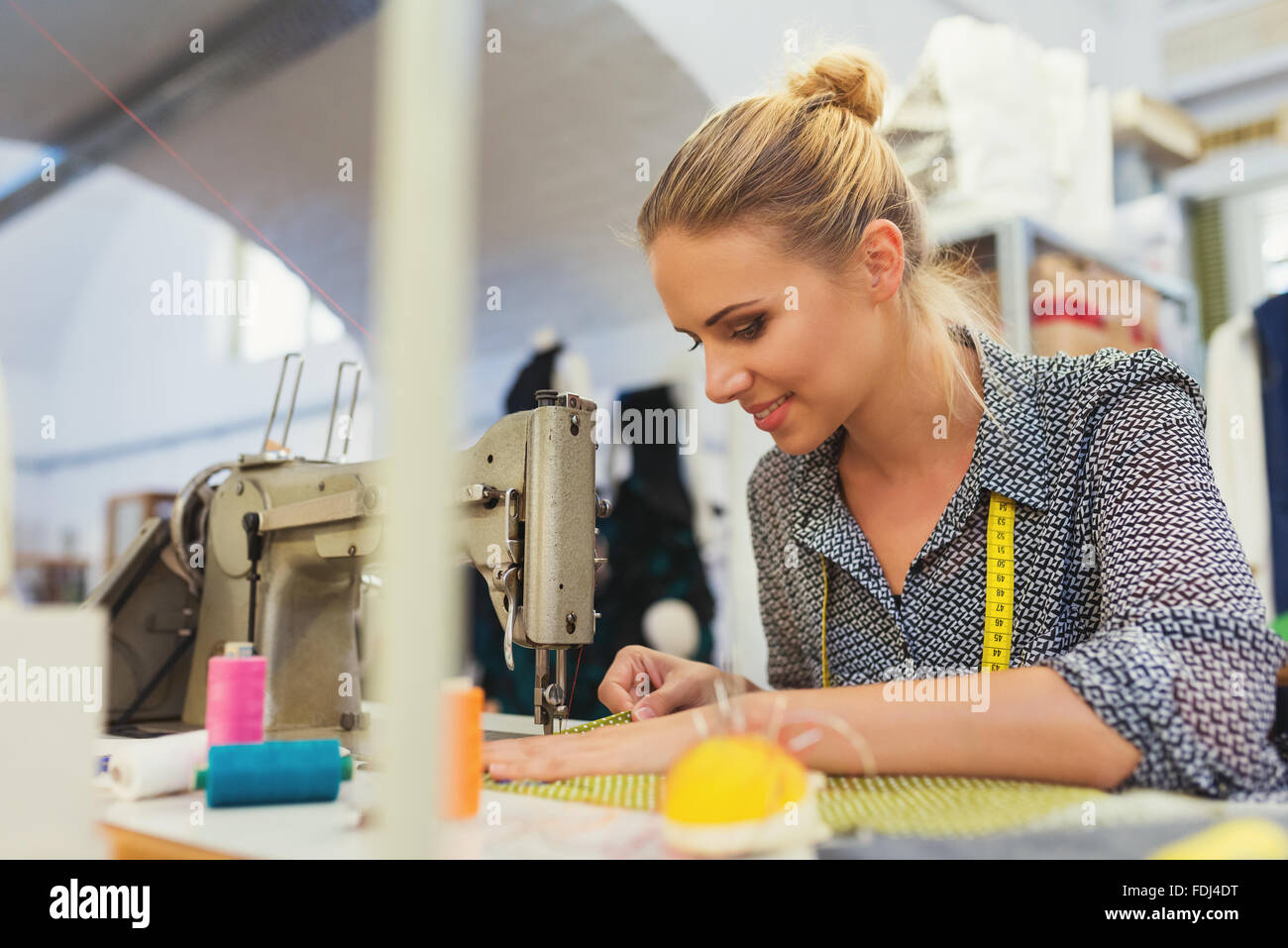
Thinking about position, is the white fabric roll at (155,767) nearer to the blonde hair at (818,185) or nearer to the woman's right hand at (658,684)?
the woman's right hand at (658,684)

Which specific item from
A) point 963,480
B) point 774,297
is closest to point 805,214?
point 774,297

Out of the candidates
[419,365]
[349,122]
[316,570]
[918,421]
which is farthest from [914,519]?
[349,122]

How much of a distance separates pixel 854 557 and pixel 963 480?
0.62ft

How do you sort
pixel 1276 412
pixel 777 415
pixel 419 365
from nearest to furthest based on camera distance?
pixel 419 365 < pixel 777 415 < pixel 1276 412

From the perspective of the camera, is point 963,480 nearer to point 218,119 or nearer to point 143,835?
point 143,835

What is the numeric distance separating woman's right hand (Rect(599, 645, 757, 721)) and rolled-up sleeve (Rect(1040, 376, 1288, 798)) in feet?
1.75

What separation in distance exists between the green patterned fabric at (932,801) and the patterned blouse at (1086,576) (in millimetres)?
82

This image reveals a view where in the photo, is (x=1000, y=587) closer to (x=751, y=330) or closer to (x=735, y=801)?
(x=751, y=330)

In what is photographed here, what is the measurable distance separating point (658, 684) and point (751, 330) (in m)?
0.51

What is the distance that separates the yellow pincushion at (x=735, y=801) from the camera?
0.64 metres

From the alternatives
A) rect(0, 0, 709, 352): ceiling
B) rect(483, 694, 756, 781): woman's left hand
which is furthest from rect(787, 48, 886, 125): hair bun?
rect(0, 0, 709, 352): ceiling

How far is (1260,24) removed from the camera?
4578 millimetres

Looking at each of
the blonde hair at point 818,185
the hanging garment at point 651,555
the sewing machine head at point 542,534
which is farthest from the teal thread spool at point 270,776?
the hanging garment at point 651,555

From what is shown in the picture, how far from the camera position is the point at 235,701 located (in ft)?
3.47
